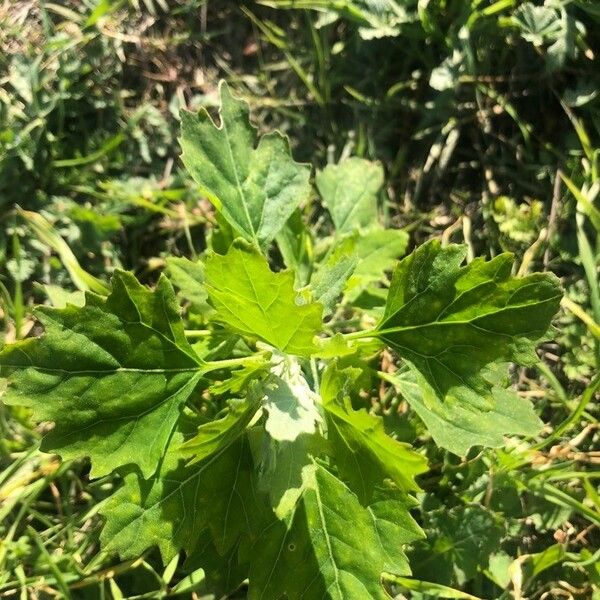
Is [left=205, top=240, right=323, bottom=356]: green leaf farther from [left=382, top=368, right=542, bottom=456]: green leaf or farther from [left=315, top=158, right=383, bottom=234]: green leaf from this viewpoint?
[left=315, top=158, right=383, bottom=234]: green leaf

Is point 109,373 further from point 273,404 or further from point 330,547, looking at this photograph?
point 330,547

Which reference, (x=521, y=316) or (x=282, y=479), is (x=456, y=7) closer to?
(x=521, y=316)

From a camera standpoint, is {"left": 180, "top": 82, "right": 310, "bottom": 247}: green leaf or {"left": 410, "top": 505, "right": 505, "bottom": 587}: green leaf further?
{"left": 410, "top": 505, "right": 505, "bottom": 587}: green leaf

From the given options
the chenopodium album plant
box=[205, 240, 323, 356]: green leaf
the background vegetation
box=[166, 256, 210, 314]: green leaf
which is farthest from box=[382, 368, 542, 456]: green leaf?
box=[166, 256, 210, 314]: green leaf

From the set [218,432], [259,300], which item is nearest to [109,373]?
[218,432]

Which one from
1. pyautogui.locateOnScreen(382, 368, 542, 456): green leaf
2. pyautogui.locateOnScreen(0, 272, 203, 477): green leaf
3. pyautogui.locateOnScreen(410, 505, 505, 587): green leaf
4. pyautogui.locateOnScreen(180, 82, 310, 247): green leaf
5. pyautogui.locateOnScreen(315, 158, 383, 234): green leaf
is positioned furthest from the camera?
pyautogui.locateOnScreen(315, 158, 383, 234): green leaf

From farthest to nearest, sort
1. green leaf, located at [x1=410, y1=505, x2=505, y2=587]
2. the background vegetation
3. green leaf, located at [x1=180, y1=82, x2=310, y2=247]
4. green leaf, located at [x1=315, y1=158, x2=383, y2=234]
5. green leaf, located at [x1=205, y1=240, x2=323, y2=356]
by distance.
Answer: green leaf, located at [x1=315, y1=158, x2=383, y2=234]
the background vegetation
green leaf, located at [x1=410, y1=505, x2=505, y2=587]
green leaf, located at [x1=180, y1=82, x2=310, y2=247]
green leaf, located at [x1=205, y1=240, x2=323, y2=356]

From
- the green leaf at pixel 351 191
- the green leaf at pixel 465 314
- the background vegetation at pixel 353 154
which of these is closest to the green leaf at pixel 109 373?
the green leaf at pixel 465 314

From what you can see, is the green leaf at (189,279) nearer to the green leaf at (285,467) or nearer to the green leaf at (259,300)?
the green leaf at (259,300)

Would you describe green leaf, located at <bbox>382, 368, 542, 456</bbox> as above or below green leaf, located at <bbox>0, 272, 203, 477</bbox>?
below
